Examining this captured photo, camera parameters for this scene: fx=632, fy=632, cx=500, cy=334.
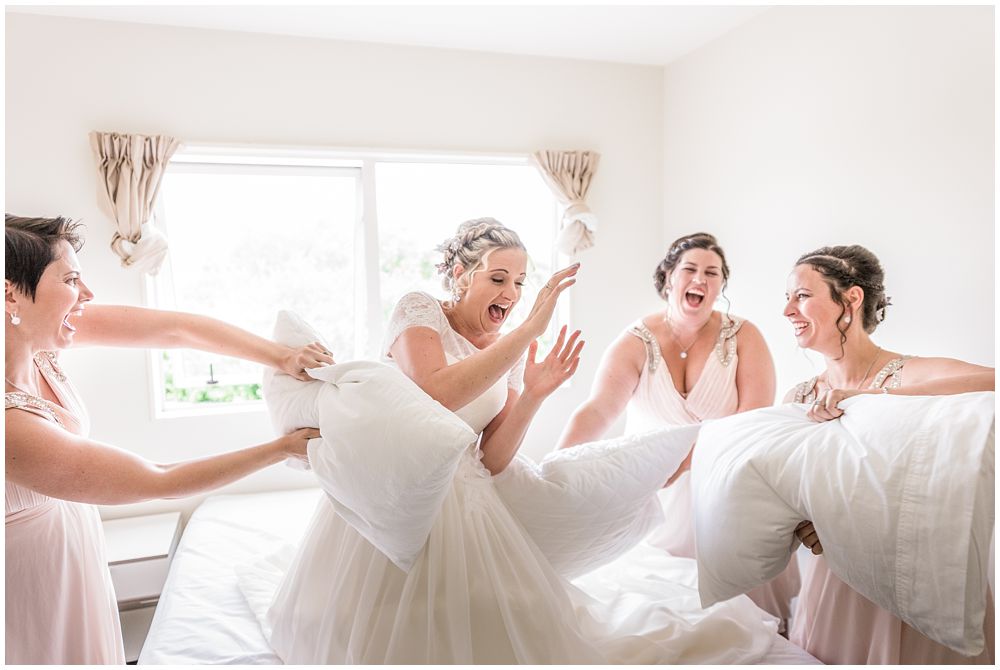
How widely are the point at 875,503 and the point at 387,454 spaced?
880 millimetres

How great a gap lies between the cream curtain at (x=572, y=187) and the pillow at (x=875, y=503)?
2134 mm

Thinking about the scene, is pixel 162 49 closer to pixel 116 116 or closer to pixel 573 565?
pixel 116 116

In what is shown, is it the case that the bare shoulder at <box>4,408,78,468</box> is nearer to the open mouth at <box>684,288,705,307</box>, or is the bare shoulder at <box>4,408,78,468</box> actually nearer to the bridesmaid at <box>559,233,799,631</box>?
the bridesmaid at <box>559,233,799,631</box>

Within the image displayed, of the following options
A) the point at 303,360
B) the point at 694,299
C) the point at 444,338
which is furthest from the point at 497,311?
the point at 694,299

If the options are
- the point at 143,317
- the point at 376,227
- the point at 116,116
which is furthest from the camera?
the point at 376,227

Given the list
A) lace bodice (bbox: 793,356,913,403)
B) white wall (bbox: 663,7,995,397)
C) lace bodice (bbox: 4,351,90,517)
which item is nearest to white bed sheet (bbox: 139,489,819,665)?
lace bodice (bbox: 4,351,90,517)

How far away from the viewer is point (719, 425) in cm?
148

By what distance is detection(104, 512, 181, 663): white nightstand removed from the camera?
89.4 inches

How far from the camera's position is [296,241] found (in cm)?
332

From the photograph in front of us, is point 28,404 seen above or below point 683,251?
below

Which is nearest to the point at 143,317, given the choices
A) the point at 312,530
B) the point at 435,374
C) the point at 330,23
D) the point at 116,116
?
the point at 312,530

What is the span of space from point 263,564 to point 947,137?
2.61 metres

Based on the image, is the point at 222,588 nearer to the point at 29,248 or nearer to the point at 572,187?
the point at 29,248

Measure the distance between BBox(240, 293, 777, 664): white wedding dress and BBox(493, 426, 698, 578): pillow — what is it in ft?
0.20
